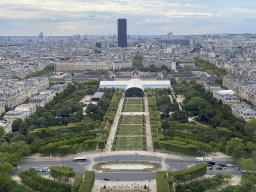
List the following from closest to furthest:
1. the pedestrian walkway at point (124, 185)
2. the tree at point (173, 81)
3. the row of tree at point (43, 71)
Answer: the pedestrian walkway at point (124, 185) < the tree at point (173, 81) < the row of tree at point (43, 71)

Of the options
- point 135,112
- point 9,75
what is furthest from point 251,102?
point 9,75

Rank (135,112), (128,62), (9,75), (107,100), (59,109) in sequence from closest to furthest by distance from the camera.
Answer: (59,109) < (135,112) < (107,100) < (9,75) < (128,62)

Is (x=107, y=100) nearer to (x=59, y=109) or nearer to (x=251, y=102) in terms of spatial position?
(x=59, y=109)

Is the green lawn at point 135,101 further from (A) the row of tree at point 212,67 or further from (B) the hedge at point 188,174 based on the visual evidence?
(A) the row of tree at point 212,67

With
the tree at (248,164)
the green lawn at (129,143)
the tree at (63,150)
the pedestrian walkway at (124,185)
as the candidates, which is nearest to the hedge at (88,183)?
the pedestrian walkway at (124,185)

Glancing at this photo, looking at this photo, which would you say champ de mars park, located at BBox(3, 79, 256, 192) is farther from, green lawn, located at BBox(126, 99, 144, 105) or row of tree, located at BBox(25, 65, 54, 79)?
row of tree, located at BBox(25, 65, 54, 79)

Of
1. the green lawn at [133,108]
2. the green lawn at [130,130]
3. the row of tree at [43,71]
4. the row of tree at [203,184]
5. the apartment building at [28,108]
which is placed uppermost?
the row of tree at [43,71]

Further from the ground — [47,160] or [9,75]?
[9,75]

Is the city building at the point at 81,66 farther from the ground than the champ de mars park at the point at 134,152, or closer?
farther from the ground
